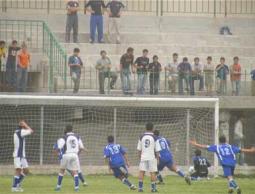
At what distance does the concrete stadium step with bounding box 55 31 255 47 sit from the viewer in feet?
140

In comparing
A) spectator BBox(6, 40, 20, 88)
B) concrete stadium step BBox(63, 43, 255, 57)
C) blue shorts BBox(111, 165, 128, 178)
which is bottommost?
blue shorts BBox(111, 165, 128, 178)

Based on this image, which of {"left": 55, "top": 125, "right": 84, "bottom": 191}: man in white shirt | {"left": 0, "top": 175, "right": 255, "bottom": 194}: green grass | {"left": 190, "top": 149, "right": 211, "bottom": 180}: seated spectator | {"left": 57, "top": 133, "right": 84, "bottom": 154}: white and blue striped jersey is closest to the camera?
{"left": 0, "top": 175, "right": 255, "bottom": 194}: green grass

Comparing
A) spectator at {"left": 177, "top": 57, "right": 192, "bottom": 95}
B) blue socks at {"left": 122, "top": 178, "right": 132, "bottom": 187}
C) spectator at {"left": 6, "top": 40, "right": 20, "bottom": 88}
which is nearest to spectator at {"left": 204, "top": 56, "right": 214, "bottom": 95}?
spectator at {"left": 177, "top": 57, "right": 192, "bottom": 95}

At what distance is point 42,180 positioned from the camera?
33.9m

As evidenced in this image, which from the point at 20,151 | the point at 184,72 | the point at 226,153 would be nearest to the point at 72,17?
the point at 184,72

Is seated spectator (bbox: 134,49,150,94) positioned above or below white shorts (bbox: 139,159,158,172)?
above

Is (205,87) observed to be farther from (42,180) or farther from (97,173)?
(42,180)

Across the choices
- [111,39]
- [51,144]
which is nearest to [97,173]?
[51,144]

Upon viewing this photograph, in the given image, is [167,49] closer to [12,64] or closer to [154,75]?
[154,75]

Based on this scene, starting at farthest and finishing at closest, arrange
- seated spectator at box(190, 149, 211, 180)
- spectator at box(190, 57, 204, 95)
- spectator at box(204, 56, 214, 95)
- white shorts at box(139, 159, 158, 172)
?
1. spectator at box(204, 56, 214, 95)
2. spectator at box(190, 57, 204, 95)
3. seated spectator at box(190, 149, 211, 180)
4. white shorts at box(139, 159, 158, 172)

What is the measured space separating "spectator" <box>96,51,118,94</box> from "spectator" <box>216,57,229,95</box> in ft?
11.6

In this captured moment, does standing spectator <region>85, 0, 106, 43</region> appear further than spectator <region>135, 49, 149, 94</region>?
Yes

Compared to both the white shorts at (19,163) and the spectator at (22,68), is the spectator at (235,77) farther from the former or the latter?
the white shorts at (19,163)

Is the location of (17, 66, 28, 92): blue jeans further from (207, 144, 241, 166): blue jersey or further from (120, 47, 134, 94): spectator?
(207, 144, 241, 166): blue jersey
